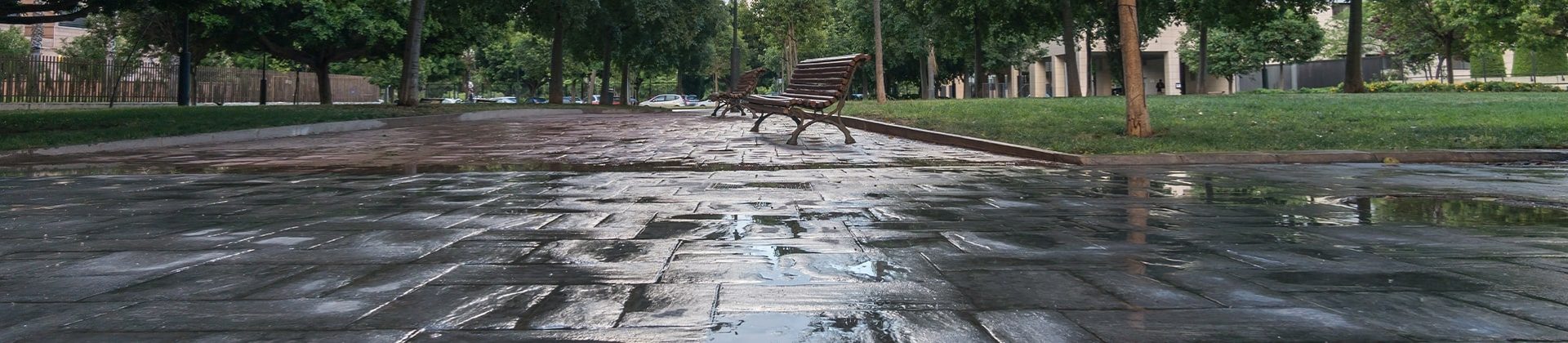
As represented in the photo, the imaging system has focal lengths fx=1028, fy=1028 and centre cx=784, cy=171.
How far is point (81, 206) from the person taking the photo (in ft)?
22.1

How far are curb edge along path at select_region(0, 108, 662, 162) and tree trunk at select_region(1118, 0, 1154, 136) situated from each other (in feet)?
40.2

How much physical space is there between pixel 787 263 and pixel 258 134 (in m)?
13.6

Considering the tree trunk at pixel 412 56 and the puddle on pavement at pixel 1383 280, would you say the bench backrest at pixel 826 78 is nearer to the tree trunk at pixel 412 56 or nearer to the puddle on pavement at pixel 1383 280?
the puddle on pavement at pixel 1383 280

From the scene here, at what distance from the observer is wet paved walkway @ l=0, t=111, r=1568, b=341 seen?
10.6 ft

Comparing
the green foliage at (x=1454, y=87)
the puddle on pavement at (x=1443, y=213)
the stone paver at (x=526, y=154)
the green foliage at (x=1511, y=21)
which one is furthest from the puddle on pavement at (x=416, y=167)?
the green foliage at (x=1511, y=21)

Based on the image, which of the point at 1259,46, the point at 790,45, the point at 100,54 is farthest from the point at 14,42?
the point at 1259,46

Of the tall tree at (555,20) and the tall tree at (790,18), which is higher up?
the tall tree at (790,18)

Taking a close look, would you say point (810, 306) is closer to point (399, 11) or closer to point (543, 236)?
point (543, 236)

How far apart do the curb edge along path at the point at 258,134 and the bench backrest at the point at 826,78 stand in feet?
25.0

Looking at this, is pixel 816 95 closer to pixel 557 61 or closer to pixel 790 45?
pixel 557 61

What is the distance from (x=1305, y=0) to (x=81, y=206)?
33822 mm

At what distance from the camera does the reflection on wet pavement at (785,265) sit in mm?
3215

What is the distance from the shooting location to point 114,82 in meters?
31.2

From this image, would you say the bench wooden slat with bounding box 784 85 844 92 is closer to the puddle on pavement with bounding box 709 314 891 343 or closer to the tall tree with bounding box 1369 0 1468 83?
the puddle on pavement with bounding box 709 314 891 343
